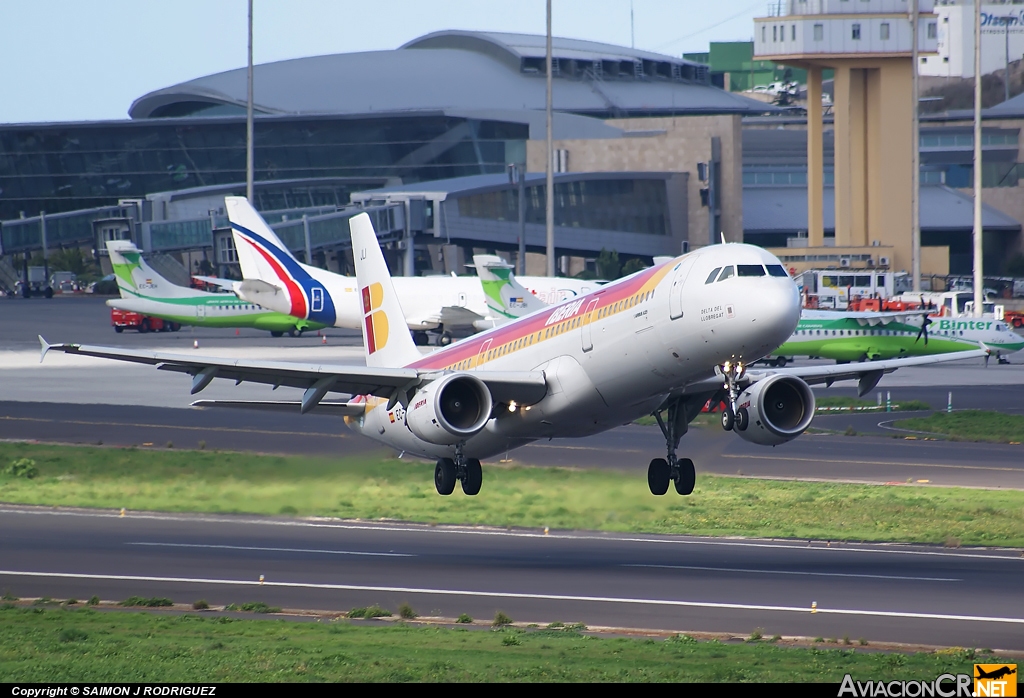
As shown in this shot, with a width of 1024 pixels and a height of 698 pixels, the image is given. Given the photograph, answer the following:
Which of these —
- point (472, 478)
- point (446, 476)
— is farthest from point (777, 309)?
point (446, 476)

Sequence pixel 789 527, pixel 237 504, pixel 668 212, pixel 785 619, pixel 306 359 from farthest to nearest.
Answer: pixel 668 212, pixel 306 359, pixel 237 504, pixel 789 527, pixel 785 619

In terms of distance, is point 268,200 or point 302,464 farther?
point 268,200

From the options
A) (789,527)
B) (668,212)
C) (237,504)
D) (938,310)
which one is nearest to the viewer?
(789,527)

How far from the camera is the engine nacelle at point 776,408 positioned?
38.8m

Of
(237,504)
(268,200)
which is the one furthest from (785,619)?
(268,200)

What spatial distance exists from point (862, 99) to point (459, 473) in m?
116

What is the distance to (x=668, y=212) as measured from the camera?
165 metres

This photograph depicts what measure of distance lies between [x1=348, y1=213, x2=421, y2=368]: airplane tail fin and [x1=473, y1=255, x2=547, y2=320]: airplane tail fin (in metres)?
47.5

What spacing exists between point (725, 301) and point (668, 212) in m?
132

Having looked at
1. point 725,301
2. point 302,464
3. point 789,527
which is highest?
point 725,301

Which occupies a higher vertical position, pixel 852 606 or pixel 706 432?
pixel 706 432

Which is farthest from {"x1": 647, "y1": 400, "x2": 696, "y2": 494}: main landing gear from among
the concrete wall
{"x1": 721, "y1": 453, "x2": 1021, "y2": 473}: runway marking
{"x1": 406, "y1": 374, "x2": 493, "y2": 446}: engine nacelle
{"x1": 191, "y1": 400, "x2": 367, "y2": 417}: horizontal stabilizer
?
the concrete wall

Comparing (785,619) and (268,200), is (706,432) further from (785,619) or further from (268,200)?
(268,200)

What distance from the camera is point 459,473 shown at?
4188 cm
